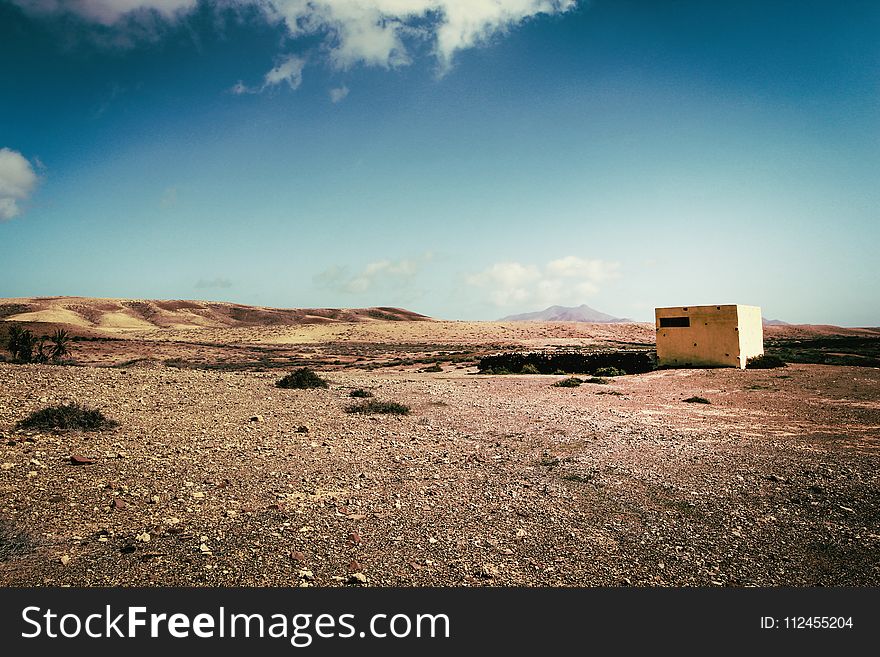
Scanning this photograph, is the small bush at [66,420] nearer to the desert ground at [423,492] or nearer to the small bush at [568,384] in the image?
the desert ground at [423,492]

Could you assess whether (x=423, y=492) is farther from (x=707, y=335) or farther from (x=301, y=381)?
(x=707, y=335)

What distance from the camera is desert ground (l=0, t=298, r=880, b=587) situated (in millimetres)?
4660

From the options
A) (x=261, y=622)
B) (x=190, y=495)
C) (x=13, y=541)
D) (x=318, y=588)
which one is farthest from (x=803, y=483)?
(x=13, y=541)

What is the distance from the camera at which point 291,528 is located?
550cm

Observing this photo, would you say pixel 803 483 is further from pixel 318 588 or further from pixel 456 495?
pixel 318 588

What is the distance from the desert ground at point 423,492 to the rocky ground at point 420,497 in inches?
1.2

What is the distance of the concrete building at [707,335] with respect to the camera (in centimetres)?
2528

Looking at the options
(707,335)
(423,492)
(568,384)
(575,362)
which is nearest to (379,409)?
(423,492)

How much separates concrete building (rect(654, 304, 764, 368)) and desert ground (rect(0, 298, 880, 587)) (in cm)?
1136

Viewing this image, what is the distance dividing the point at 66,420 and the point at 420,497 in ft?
21.8

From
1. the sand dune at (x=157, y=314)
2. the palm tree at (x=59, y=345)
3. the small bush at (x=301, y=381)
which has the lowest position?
the small bush at (x=301, y=381)

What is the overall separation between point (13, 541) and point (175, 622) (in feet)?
8.14

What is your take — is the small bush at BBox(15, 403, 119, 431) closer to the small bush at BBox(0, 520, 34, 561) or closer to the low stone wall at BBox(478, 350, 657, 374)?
the small bush at BBox(0, 520, 34, 561)

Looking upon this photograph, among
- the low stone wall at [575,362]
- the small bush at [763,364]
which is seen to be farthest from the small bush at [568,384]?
the small bush at [763,364]
